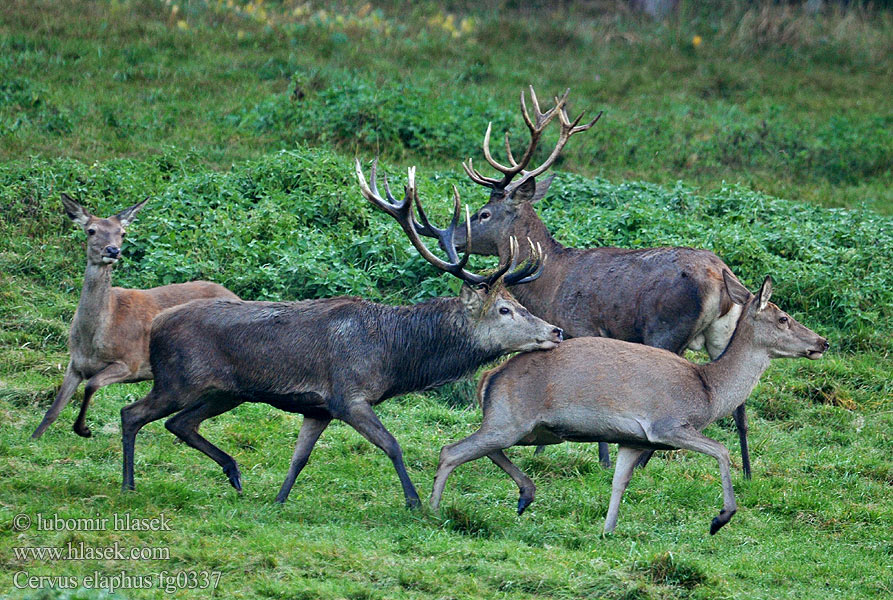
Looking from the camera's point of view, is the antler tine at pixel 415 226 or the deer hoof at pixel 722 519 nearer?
the deer hoof at pixel 722 519

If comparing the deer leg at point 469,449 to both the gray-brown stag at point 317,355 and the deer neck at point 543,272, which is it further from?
the deer neck at point 543,272

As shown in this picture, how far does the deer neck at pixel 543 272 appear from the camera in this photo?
388 inches

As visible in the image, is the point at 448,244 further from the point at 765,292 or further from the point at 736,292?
the point at 765,292

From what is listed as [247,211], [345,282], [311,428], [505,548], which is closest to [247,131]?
[247,211]

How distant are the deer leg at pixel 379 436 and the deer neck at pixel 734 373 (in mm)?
2044

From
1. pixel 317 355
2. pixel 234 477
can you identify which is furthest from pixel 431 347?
pixel 234 477

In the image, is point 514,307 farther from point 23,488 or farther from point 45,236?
point 45,236

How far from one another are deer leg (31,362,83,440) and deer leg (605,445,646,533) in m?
4.30

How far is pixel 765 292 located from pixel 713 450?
49.7 inches

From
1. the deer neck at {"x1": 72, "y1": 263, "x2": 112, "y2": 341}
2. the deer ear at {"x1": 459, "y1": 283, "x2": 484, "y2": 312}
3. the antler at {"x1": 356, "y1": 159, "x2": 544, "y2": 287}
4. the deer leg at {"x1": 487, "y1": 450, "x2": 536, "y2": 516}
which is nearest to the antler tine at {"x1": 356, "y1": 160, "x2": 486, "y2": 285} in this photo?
the antler at {"x1": 356, "y1": 159, "x2": 544, "y2": 287}

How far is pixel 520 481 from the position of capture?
7.79 meters

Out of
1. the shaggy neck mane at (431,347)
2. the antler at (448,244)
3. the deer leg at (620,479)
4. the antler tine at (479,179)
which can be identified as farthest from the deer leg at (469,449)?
the antler tine at (479,179)

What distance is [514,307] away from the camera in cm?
837

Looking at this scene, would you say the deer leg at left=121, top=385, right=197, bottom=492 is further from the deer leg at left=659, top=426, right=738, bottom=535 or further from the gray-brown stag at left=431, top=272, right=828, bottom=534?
the deer leg at left=659, top=426, right=738, bottom=535
